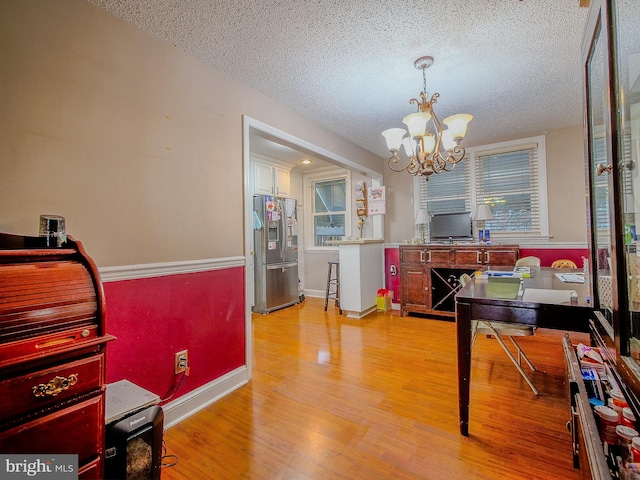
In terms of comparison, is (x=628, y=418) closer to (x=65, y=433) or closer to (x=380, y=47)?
(x=65, y=433)

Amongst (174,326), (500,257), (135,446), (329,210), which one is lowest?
(135,446)

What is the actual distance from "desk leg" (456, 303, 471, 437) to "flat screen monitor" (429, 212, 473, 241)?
274cm

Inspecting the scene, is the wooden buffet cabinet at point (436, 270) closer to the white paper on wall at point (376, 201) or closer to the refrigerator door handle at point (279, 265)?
the white paper on wall at point (376, 201)

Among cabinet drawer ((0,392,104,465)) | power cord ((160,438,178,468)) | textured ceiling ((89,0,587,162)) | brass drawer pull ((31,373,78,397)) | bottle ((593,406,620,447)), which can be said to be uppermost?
textured ceiling ((89,0,587,162))

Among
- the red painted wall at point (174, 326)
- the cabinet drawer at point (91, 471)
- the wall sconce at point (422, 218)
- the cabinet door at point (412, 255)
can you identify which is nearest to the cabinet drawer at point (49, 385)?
the cabinet drawer at point (91, 471)

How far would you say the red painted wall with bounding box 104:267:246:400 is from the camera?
1.61 meters

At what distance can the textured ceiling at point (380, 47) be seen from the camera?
1.67m

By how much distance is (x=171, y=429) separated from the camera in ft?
5.76

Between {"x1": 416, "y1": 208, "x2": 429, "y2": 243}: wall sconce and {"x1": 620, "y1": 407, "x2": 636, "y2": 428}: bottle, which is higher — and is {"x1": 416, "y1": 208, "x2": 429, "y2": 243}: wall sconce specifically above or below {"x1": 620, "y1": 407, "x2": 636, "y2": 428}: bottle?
above

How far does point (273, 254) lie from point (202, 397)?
2.72 metres

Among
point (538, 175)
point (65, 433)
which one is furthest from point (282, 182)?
point (65, 433)

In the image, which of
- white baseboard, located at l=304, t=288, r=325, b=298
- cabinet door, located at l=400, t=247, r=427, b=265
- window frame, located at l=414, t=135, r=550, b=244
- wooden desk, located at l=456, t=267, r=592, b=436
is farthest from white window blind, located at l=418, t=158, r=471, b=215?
wooden desk, located at l=456, t=267, r=592, b=436

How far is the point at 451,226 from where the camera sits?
416 cm

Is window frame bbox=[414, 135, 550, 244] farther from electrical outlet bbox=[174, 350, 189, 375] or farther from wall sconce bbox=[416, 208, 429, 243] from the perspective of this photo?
electrical outlet bbox=[174, 350, 189, 375]
